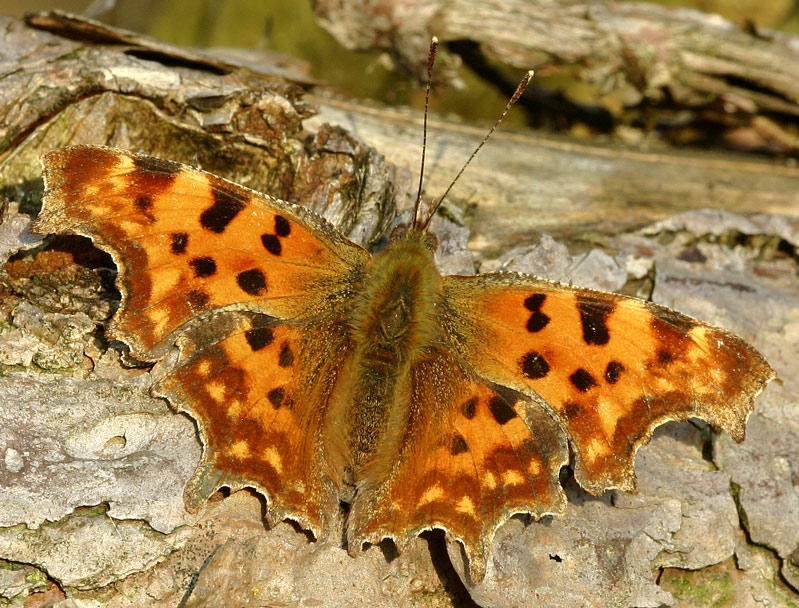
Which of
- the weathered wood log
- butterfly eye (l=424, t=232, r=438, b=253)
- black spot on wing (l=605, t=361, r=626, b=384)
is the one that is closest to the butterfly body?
black spot on wing (l=605, t=361, r=626, b=384)

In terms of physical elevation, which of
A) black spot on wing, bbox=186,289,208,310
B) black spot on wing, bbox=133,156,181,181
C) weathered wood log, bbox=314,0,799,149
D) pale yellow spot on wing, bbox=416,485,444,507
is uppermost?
weathered wood log, bbox=314,0,799,149

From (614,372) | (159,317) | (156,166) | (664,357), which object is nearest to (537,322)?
(614,372)

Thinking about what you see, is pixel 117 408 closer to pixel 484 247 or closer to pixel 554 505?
pixel 554 505

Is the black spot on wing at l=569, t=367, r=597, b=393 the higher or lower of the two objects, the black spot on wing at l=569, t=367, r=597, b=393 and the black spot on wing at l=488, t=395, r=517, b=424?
the higher

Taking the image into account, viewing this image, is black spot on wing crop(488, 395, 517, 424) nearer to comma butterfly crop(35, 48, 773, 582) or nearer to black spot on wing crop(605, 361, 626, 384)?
comma butterfly crop(35, 48, 773, 582)

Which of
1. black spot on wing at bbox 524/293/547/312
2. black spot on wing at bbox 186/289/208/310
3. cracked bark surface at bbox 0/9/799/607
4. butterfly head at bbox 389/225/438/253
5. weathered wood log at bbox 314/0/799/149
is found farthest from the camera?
weathered wood log at bbox 314/0/799/149

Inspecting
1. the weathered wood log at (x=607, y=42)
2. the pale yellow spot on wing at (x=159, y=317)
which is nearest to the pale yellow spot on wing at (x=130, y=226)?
the pale yellow spot on wing at (x=159, y=317)

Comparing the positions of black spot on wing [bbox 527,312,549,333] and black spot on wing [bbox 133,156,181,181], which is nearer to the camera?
black spot on wing [bbox 133,156,181,181]

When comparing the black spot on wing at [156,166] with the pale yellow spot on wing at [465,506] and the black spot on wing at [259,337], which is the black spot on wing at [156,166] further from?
the pale yellow spot on wing at [465,506]
